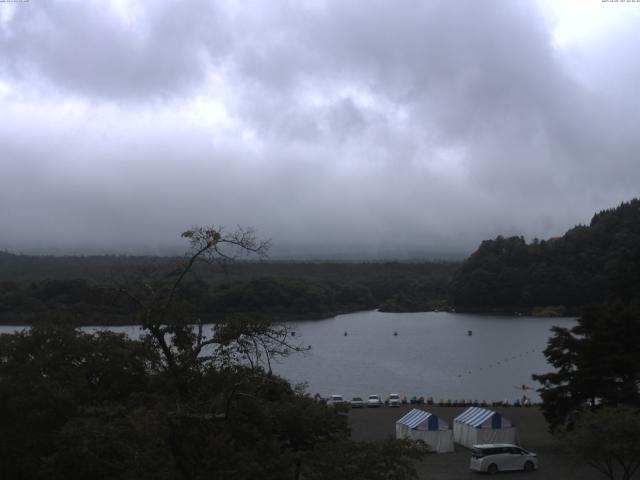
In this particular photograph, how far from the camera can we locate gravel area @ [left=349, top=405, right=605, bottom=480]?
17000mm

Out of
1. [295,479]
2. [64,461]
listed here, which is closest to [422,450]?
[295,479]

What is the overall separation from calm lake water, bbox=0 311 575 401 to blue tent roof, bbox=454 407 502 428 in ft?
37.6

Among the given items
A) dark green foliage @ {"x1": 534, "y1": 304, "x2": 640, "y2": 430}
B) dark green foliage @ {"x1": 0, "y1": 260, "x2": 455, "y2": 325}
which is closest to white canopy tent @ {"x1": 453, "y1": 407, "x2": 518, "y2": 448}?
dark green foliage @ {"x1": 534, "y1": 304, "x2": 640, "y2": 430}

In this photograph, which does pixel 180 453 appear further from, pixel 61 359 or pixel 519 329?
pixel 519 329

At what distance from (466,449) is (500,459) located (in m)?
3.42

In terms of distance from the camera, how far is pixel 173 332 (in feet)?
25.9

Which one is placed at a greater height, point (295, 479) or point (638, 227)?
point (638, 227)

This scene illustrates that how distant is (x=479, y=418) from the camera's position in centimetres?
2081

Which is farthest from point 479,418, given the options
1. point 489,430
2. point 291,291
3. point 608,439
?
point 291,291

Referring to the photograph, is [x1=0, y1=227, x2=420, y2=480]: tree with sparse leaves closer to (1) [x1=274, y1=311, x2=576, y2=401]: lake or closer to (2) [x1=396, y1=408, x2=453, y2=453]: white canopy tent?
(2) [x1=396, y1=408, x2=453, y2=453]: white canopy tent

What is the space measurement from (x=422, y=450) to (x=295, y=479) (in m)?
1.59

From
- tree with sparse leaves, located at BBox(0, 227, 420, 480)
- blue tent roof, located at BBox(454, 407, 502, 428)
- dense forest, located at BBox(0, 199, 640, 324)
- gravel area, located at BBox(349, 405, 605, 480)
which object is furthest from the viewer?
dense forest, located at BBox(0, 199, 640, 324)

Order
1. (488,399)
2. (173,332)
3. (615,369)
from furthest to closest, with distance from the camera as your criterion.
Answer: (488,399), (615,369), (173,332)

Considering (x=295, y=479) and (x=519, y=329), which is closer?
(x=295, y=479)
